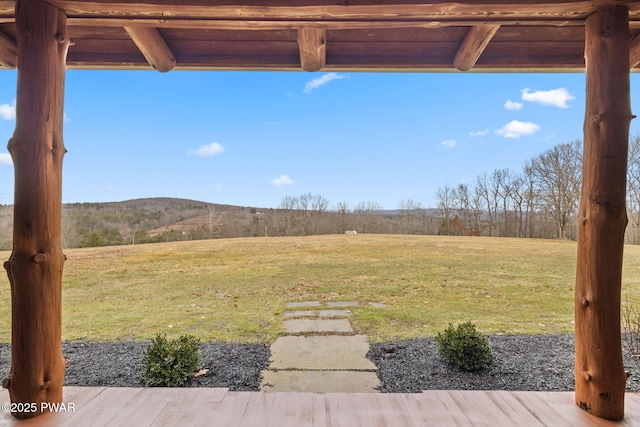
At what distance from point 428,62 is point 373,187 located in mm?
10012

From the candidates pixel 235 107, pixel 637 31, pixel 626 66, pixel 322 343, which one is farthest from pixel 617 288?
pixel 235 107

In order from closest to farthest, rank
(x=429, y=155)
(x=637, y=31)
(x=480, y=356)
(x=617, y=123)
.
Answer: (x=617, y=123) < (x=637, y=31) < (x=480, y=356) < (x=429, y=155)

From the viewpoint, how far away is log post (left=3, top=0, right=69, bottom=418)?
118cm

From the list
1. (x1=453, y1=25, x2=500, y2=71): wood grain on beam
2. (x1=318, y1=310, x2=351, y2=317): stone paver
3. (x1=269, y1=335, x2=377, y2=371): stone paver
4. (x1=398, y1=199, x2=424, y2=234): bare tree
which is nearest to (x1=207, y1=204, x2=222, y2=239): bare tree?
(x1=398, y1=199, x2=424, y2=234): bare tree

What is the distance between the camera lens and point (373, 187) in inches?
461

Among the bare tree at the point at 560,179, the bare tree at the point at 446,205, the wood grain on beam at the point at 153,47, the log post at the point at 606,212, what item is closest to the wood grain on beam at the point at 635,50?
the log post at the point at 606,212

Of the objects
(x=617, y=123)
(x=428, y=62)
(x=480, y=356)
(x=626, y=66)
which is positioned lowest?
(x=480, y=356)

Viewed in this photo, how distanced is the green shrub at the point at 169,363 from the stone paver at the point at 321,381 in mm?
461

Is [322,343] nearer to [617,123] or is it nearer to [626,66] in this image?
[617,123]

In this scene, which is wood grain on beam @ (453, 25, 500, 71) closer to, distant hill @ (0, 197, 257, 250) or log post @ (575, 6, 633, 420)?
log post @ (575, 6, 633, 420)

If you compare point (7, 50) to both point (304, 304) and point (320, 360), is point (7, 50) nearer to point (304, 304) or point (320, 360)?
point (320, 360)

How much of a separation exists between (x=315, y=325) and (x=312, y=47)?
235 centimetres

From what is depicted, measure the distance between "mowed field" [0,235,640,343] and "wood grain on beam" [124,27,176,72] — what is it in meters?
2.15

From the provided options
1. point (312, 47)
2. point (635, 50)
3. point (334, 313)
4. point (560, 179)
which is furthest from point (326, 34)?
point (560, 179)
